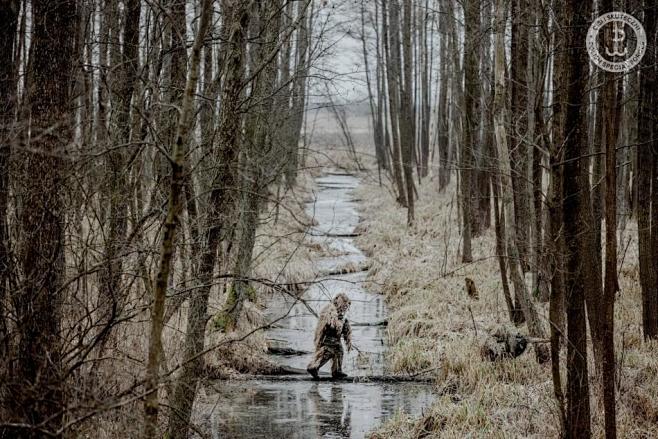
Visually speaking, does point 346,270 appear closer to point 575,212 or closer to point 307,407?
point 307,407

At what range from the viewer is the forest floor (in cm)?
712

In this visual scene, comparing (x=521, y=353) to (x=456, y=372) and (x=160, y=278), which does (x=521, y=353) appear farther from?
(x=160, y=278)

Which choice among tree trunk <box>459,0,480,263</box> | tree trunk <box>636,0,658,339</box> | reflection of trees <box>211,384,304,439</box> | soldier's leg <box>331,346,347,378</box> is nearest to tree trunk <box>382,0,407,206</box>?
tree trunk <box>459,0,480,263</box>

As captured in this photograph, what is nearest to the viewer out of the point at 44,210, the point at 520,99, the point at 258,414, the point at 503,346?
the point at 44,210

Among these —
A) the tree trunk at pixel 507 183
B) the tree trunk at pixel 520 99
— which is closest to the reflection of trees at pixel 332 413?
the tree trunk at pixel 507 183

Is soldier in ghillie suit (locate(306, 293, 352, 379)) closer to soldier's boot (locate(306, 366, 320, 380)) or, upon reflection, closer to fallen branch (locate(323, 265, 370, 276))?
soldier's boot (locate(306, 366, 320, 380))

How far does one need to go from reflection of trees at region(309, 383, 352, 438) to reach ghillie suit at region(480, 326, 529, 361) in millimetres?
1996

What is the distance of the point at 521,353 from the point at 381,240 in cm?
948

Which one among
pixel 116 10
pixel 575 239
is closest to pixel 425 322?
pixel 575 239

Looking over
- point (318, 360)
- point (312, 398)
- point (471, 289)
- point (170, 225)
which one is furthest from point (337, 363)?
point (170, 225)

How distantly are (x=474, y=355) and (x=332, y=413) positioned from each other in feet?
7.38

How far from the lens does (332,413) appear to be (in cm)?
828

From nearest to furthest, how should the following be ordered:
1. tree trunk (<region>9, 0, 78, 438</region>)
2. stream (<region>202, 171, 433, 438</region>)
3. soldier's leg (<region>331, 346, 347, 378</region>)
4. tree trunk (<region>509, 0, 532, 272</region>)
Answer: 1. tree trunk (<region>9, 0, 78, 438</region>)
2. stream (<region>202, 171, 433, 438</region>)
3. soldier's leg (<region>331, 346, 347, 378</region>)
4. tree trunk (<region>509, 0, 532, 272</region>)

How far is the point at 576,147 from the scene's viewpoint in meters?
5.69
